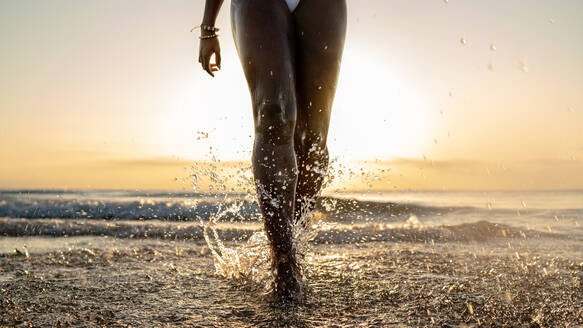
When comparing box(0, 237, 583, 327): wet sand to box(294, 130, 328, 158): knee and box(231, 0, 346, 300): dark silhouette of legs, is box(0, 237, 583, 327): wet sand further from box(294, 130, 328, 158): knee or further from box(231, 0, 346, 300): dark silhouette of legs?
box(294, 130, 328, 158): knee

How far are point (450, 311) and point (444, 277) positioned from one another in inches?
24.5

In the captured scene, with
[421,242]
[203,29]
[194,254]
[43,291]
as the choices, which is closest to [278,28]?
[203,29]

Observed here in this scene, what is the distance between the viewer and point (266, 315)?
1352mm

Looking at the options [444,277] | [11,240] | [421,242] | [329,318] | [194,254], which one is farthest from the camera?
[11,240]

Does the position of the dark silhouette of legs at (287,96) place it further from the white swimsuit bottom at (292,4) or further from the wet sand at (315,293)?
the wet sand at (315,293)

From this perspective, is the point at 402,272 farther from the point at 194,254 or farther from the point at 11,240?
the point at 11,240

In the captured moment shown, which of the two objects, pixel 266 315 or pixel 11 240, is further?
pixel 11 240

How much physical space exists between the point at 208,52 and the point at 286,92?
0.63 metres

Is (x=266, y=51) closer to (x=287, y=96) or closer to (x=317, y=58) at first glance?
(x=287, y=96)

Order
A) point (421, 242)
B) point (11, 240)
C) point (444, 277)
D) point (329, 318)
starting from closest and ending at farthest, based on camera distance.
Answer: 1. point (329, 318)
2. point (444, 277)
3. point (421, 242)
4. point (11, 240)

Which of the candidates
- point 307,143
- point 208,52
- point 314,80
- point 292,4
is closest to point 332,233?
point 307,143

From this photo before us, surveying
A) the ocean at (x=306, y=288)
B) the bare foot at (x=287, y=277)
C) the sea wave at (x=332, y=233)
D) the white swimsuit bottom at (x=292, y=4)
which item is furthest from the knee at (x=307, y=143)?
the sea wave at (x=332, y=233)

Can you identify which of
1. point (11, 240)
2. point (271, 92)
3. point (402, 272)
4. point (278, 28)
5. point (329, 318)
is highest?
point (278, 28)

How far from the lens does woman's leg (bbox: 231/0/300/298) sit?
156 centimetres
